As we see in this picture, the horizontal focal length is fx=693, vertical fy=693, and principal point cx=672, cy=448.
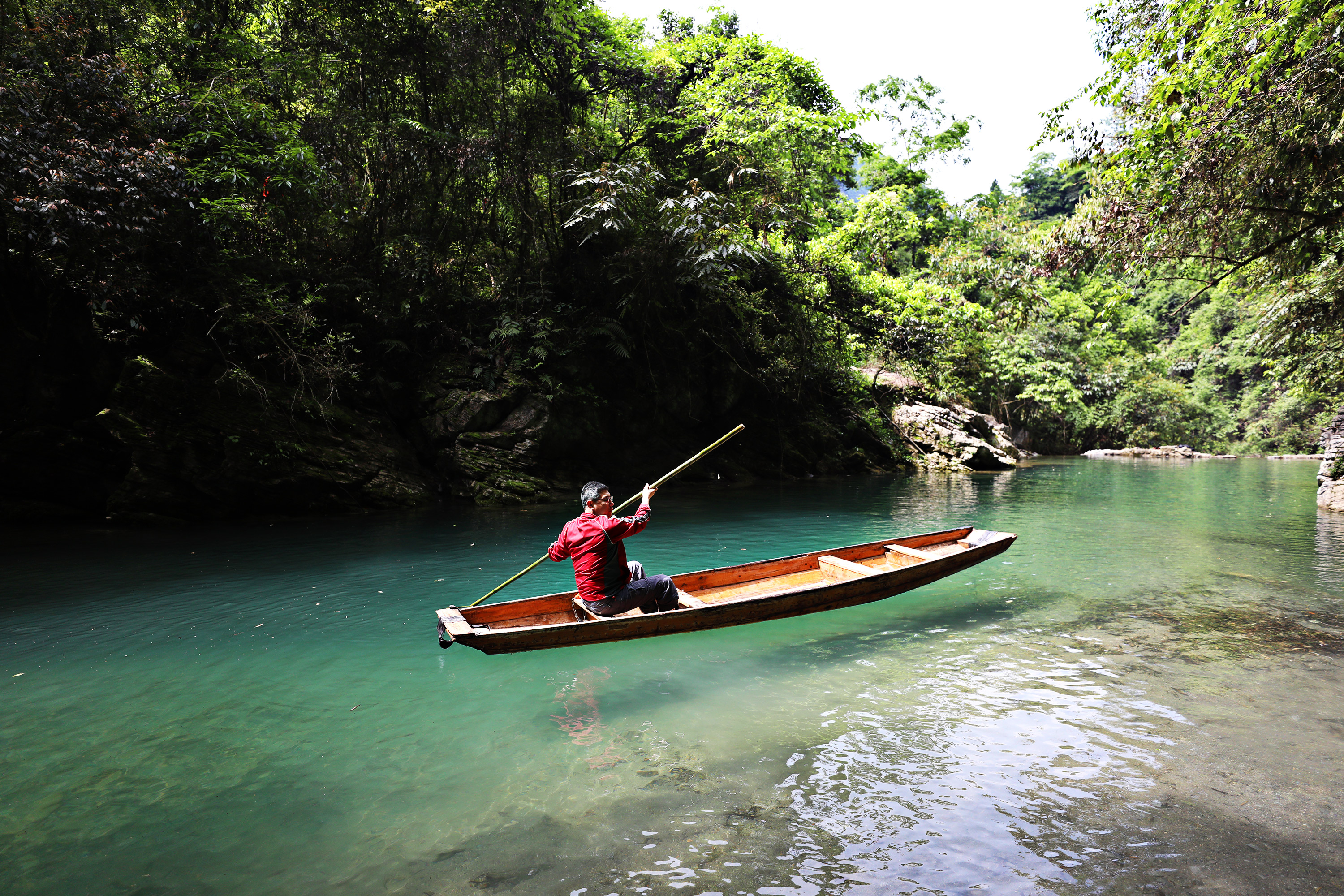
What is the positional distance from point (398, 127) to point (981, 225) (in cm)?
2077

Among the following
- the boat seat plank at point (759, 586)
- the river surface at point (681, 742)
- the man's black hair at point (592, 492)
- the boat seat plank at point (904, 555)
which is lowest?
the river surface at point (681, 742)

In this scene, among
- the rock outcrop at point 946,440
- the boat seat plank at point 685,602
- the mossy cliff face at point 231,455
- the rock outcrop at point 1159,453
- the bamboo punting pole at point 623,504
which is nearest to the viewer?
the bamboo punting pole at point 623,504

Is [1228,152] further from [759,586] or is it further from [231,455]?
[231,455]

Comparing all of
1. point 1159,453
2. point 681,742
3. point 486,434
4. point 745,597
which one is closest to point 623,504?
point 745,597

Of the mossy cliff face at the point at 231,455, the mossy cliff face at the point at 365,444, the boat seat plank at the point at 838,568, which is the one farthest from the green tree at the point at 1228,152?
the mossy cliff face at the point at 231,455

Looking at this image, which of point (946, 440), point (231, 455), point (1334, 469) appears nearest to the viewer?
point (231, 455)

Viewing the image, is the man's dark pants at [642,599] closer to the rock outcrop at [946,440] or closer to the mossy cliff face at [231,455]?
the mossy cliff face at [231,455]

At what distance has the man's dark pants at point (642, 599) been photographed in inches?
227

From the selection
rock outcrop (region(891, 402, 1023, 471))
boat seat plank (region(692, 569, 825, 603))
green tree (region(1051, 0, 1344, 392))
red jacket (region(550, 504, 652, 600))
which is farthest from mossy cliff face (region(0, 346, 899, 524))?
green tree (region(1051, 0, 1344, 392))

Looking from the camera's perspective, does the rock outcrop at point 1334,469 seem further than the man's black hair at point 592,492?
Yes

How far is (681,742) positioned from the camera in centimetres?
419

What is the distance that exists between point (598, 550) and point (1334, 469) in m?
15.1

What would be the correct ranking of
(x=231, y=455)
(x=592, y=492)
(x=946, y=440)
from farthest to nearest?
(x=946, y=440) → (x=231, y=455) → (x=592, y=492)

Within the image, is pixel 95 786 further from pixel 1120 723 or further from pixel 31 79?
pixel 31 79
